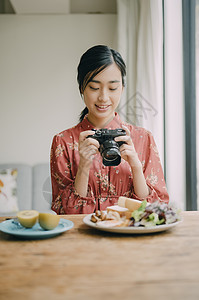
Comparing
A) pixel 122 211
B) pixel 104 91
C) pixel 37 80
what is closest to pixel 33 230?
pixel 122 211

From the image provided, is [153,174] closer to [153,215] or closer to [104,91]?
[104,91]

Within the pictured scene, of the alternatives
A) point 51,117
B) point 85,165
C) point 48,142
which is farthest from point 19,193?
point 85,165

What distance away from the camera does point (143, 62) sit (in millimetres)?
2559

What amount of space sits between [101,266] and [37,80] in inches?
120

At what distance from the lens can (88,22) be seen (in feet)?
11.4

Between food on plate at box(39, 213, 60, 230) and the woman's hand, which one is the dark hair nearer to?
the woman's hand

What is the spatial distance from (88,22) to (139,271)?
3.26 meters

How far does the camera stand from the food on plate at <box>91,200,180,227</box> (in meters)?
0.85

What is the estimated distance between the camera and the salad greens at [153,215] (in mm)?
846

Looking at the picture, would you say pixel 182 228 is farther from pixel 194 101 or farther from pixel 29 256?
pixel 194 101

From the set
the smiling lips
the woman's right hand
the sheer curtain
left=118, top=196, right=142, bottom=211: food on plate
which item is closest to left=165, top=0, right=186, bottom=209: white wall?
the sheer curtain

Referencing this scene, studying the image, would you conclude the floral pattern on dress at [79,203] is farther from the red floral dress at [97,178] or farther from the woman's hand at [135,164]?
the woman's hand at [135,164]

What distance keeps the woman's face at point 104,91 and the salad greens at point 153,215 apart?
2.07 ft

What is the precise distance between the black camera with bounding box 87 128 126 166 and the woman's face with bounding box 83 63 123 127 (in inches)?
8.5
